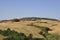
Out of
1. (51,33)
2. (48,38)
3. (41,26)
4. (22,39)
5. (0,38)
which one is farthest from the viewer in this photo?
(41,26)

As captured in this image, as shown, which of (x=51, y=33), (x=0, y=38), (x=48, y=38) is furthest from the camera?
(x=51, y=33)

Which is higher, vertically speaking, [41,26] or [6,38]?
[6,38]

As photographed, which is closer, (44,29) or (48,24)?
(44,29)

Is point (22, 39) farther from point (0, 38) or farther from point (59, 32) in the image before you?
point (59, 32)

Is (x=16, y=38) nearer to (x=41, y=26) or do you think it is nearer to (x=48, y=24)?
(x=41, y=26)

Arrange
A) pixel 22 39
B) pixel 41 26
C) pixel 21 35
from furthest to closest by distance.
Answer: pixel 41 26 → pixel 21 35 → pixel 22 39

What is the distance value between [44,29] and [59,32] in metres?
2.71

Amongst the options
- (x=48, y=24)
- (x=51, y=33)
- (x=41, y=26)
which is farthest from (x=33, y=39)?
(x=48, y=24)

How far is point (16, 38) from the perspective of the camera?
25.3 meters

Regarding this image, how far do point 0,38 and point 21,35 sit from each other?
4.71 metres

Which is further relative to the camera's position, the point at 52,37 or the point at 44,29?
the point at 44,29

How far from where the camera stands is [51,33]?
111ft

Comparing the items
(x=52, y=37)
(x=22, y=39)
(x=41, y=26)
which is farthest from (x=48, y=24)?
(x=22, y=39)

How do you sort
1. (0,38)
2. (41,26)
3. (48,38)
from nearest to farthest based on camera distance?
1. (0,38)
2. (48,38)
3. (41,26)
